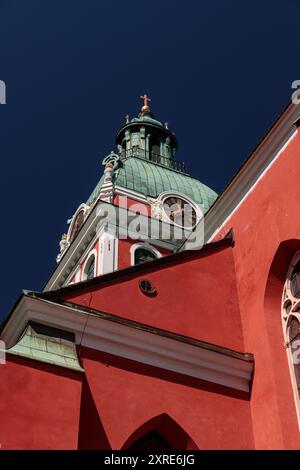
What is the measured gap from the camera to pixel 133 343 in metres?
10.4

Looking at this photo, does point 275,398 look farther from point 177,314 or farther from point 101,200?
point 101,200

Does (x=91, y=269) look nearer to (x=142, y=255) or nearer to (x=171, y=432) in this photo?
(x=142, y=255)

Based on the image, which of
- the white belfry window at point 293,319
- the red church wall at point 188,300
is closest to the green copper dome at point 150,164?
the red church wall at point 188,300

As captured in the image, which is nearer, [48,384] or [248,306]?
[48,384]

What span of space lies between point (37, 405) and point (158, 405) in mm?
2096

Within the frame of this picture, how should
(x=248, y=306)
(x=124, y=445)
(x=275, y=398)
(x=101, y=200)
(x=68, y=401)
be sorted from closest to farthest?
1. (x=68, y=401)
2. (x=124, y=445)
3. (x=275, y=398)
4. (x=248, y=306)
5. (x=101, y=200)

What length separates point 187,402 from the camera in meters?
10.3

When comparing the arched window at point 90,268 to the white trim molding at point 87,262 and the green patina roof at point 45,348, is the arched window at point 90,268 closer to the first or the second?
the white trim molding at point 87,262

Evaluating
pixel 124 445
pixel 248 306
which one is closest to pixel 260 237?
pixel 248 306

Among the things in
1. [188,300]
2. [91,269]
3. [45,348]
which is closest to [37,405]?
[45,348]

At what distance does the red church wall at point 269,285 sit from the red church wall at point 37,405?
2.87 m

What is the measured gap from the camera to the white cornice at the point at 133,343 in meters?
9.84

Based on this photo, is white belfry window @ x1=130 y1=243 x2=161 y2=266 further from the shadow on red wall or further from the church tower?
the shadow on red wall

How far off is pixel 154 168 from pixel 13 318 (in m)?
15.9
